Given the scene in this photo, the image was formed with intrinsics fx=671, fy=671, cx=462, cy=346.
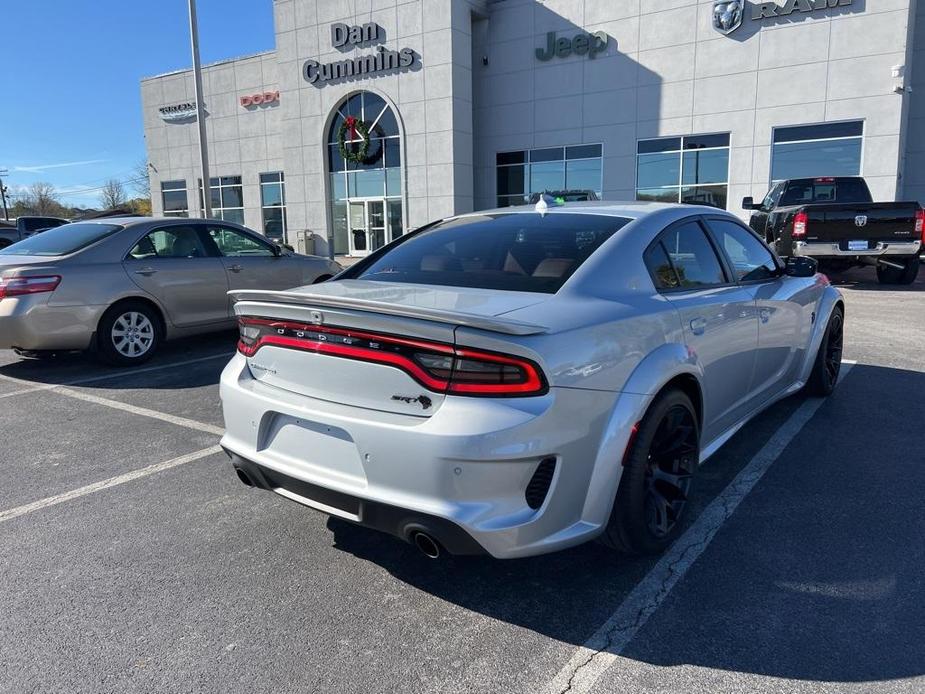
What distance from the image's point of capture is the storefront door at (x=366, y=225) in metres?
26.9

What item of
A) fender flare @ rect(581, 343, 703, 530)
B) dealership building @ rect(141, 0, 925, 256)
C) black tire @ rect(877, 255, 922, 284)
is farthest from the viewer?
dealership building @ rect(141, 0, 925, 256)

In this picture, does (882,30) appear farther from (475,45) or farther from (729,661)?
(729,661)

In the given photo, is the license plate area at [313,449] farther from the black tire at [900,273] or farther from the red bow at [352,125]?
the red bow at [352,125]

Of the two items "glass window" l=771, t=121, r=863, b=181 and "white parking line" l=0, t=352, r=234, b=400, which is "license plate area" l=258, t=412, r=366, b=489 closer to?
"white parking line" l=0, t=352, r=234, b=400

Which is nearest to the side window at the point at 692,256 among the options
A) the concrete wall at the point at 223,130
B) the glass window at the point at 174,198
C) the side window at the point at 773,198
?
the side window at the point at 773,198

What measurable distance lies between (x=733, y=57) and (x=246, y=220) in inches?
872

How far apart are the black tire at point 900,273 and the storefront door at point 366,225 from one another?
17.6 metres

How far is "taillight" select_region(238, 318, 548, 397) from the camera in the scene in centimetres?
233

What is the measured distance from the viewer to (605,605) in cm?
265

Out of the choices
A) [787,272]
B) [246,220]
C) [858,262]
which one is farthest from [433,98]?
[787,272]

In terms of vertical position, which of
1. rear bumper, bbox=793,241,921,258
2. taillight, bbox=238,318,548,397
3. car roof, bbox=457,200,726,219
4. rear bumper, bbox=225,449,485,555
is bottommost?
rear bumper, bbox=225,449,485,555

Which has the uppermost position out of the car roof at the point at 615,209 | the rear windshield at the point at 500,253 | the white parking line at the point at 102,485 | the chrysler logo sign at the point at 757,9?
the chrysler logo sign at the point at 757,9

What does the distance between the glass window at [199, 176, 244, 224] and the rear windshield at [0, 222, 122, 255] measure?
25.9m

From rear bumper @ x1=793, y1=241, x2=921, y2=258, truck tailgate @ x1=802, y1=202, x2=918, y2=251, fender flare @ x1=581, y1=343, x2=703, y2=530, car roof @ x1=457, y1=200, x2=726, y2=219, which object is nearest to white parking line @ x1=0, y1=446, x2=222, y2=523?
car roof @ x1=457, y1=200, x2=726, y2=219
